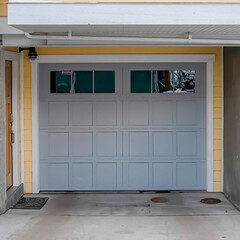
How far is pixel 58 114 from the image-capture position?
292 inches

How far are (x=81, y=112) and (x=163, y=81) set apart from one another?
136 cm

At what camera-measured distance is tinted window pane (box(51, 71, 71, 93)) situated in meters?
7.41

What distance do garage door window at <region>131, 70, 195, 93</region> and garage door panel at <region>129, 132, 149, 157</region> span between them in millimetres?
683

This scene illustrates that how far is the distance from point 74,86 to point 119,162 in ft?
4.50

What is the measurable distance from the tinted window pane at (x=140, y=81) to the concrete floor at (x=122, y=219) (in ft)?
5.29

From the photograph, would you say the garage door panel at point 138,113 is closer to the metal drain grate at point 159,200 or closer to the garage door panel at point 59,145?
A: the garage door panel at point 59,145

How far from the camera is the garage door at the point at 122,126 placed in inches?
291

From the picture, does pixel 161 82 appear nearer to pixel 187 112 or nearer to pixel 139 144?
pixel 187 112

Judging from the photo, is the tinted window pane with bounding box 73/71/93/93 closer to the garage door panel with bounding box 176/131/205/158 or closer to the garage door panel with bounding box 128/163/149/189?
the garage door panel with bounding box 128/163/149/189

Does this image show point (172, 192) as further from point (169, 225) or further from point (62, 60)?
point (62, 60)

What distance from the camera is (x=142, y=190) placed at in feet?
24.5

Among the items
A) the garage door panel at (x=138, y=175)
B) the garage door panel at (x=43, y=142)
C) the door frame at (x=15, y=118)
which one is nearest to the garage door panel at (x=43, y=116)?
the garage door panel at (x=43, y=142)
